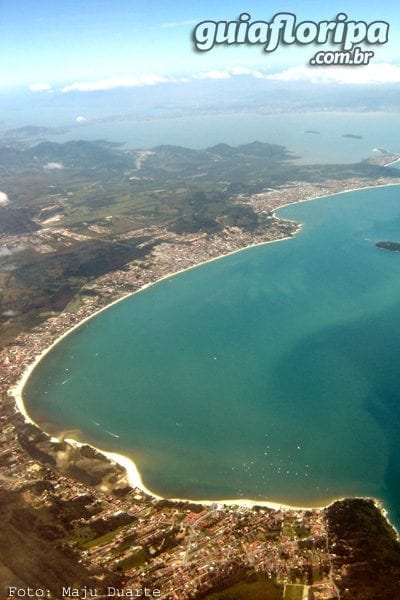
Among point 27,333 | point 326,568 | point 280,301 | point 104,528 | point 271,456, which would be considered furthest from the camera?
point 280,301

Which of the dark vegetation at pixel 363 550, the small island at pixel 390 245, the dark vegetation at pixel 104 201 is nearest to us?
the dark vegetation at pixel 363 550

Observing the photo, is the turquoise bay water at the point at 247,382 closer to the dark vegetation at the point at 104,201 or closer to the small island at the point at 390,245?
the small island at the point at 390,245

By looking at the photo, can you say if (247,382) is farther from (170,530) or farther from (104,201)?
(104,201)

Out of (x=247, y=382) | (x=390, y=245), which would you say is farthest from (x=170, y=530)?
(x=390, y=245)

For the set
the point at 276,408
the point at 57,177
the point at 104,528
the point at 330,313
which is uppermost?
the point at 57,177

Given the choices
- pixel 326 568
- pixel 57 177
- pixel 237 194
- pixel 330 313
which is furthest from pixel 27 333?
pixel 57 177

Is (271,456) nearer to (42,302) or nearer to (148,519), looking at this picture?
(148,519)

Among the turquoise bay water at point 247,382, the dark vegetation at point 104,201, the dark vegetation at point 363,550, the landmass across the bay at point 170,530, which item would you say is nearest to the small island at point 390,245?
the turquoise bay water at point 247,382

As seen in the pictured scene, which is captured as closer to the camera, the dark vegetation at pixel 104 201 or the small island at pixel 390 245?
the dark vegetation at pixel 104 201

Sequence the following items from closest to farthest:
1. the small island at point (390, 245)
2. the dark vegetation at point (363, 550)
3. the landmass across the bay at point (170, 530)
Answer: the dark vegetation at point (363, 550) < the landmass across the bay at point (170, 530) < the small island at point (390, 245)
